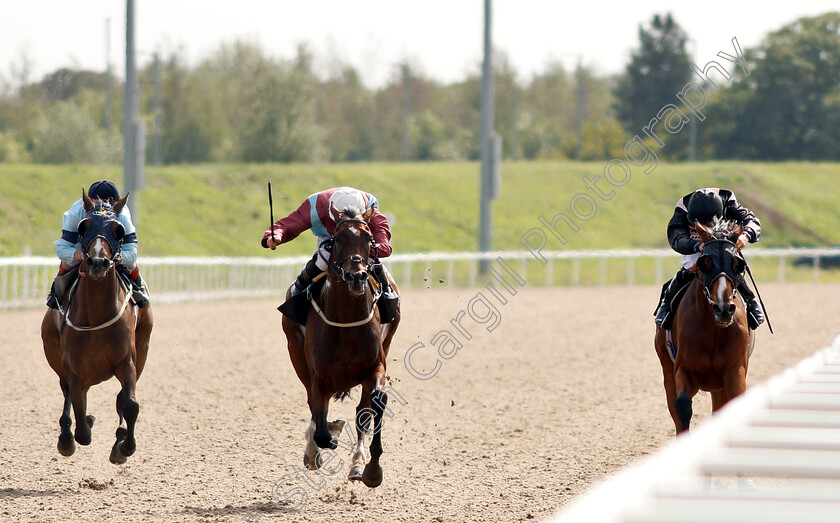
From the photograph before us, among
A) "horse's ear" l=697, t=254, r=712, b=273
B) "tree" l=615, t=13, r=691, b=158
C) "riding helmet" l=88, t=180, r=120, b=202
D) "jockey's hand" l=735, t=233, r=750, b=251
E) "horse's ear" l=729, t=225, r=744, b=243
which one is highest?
"tree" l=615, t=13, r=691, b=158

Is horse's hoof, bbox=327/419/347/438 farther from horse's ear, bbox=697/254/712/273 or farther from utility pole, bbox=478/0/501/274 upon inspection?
utility pole, bbox=478/0/501/274

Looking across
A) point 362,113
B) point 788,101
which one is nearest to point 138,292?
point 788,101

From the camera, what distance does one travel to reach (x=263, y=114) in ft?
163

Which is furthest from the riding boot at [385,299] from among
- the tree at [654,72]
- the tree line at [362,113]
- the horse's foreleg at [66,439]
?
the tree at [654,72]

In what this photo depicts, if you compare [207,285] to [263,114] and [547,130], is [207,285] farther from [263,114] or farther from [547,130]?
[547,130]

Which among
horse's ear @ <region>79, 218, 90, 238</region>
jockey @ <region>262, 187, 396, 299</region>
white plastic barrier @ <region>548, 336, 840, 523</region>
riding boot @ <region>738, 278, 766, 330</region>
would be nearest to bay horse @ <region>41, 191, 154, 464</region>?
horse's ear @ <region>79, 218, 90, 238</region>

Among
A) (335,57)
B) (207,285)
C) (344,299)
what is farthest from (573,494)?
(335,57)

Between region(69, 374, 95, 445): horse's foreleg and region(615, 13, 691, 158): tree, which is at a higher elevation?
region(615, 13, 691, 158): tree

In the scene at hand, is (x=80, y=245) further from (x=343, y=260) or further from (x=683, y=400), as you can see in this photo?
(x=683, y=400)

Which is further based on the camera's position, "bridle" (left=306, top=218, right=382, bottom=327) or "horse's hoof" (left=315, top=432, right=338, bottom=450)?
"horse's hoof" (left=315, top=432, right=338, bottom=450)

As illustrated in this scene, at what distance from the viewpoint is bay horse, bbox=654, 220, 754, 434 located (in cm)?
657

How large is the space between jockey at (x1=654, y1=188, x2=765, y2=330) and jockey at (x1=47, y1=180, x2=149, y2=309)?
3.45 metres

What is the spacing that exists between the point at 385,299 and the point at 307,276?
0.52 metres

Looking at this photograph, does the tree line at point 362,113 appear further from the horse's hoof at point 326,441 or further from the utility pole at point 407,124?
the horse's hoof at point 326,441
